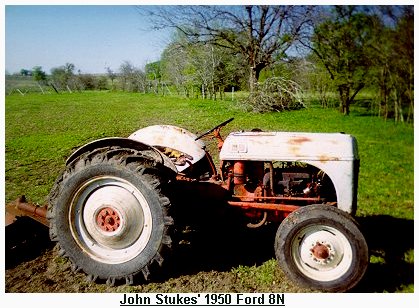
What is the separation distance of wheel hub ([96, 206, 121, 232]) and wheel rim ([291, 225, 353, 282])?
132 centimetres

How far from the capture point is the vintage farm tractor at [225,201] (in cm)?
245

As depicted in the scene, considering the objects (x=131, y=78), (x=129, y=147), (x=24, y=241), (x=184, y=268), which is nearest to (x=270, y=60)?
(x=131, y=78)

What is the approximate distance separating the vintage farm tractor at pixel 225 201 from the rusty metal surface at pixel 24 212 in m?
0.29

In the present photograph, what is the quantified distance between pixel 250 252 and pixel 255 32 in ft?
8.72

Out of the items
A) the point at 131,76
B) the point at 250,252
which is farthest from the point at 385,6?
the point at 131,76

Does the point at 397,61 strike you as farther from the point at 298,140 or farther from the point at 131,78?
the point at 131,78

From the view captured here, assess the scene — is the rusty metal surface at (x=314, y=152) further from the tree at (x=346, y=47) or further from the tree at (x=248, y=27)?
the tree at (x=248, y=27)

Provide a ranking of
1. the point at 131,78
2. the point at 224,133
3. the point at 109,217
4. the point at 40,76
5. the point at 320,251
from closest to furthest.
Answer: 1. the point at 320,251
2. the point at 109,217
3. the point at 40,76
4. the point at 131,78
5. the point at 224,133

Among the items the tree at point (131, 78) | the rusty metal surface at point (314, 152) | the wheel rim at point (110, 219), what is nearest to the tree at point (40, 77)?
the tree at point (131, 78)

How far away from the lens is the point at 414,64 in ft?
9.23

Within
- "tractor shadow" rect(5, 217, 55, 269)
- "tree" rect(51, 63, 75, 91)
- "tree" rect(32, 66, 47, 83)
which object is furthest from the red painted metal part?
"tree" rect(51, 63, 75, 91)

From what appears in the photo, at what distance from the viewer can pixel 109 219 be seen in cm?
259

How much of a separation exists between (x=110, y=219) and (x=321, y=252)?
157cm

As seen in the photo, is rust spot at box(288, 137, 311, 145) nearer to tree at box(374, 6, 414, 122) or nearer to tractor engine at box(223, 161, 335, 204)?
tractor engine at box(223, 161, 335, 204)
